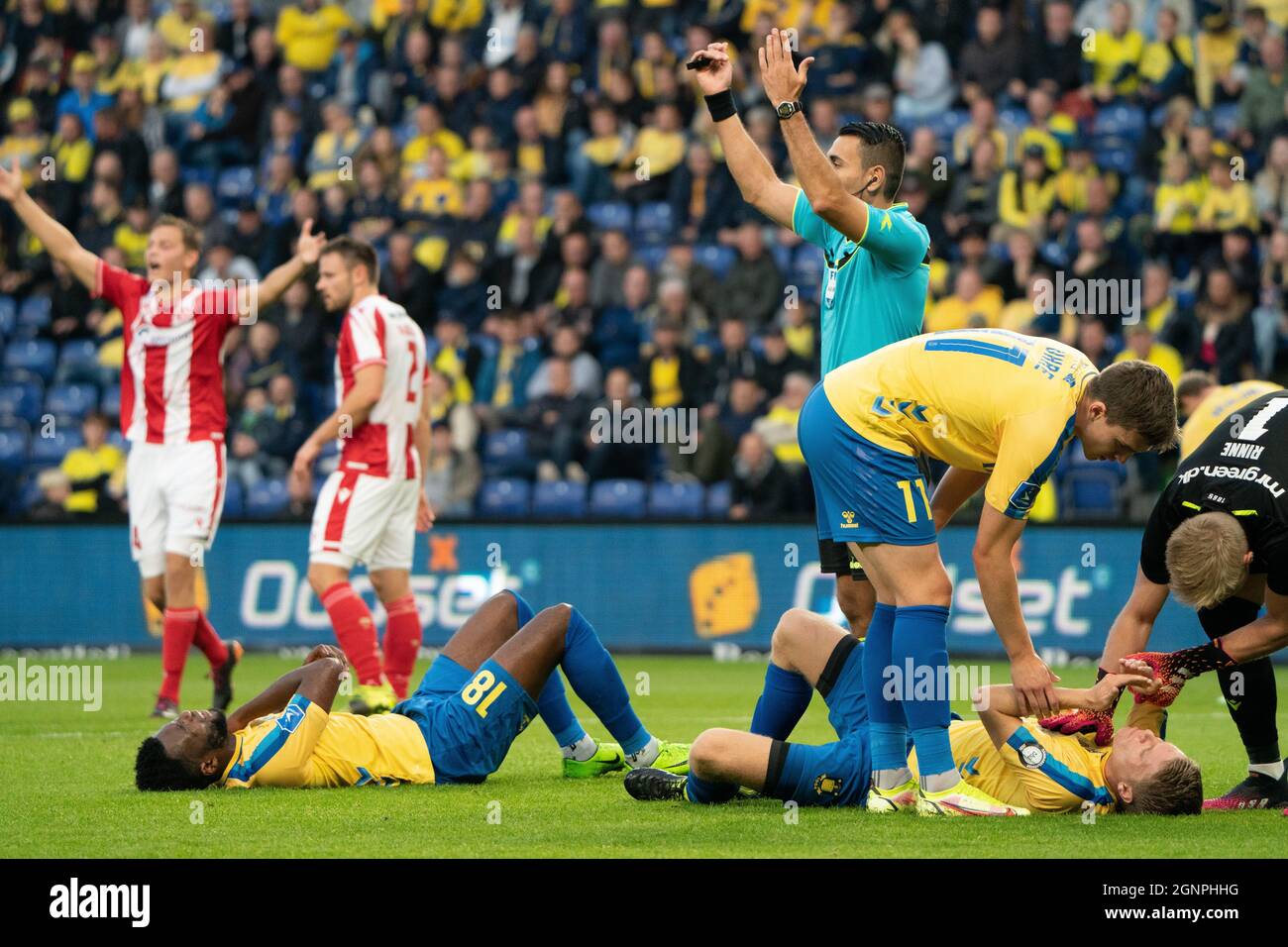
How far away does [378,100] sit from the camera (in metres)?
20.4

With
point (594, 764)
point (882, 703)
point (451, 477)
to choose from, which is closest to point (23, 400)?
point (451, 477)

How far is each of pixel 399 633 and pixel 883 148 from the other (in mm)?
4576

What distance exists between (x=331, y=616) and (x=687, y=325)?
24.8 feet

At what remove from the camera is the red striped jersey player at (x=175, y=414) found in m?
10.8

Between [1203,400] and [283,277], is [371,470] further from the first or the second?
[1203,400]

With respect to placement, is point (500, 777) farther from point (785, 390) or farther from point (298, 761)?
point (785, 390)

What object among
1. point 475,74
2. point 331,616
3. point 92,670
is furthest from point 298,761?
point 475,74

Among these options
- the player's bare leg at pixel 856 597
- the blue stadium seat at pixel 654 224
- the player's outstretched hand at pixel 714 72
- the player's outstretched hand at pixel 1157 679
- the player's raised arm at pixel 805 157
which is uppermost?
the blue stadium seat at pixel 654 224

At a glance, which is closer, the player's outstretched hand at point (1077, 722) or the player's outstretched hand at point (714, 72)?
the player's outstretched hand at point (1077, 722)

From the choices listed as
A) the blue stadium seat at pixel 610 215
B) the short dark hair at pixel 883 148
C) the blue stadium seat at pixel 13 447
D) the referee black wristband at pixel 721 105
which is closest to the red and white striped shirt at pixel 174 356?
Result: the referee black wristband at pixel 721 105

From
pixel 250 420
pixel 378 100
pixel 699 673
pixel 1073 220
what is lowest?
A: pixel 699 673

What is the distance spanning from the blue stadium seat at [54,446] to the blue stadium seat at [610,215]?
5.55 meters

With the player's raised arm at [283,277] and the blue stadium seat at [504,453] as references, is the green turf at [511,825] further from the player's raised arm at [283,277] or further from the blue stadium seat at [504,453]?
the blue stadium seat at [504,453]

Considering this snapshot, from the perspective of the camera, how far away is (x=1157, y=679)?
642 cm
